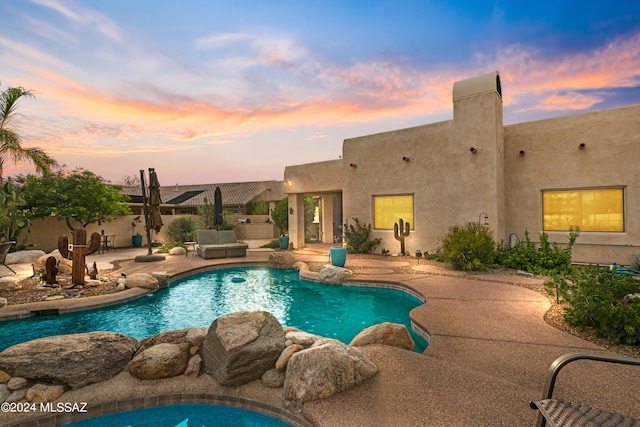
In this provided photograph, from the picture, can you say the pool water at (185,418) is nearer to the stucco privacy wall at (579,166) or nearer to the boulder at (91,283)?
the boulder at (91,283)

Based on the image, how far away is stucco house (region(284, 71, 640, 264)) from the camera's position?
9.43 metres

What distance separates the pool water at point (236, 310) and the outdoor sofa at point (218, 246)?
2.94 metres

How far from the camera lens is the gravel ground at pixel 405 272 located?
13.8 ft

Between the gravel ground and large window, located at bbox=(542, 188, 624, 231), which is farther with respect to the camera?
large window, located at bbox=(542, 188, 624, 231)

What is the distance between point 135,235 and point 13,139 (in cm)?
653

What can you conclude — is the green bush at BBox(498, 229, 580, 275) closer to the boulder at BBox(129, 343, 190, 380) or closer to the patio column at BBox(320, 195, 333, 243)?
the boulder at BBox(129, 343, 190, 380)

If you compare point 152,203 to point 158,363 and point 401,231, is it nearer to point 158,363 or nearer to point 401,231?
point 401,231

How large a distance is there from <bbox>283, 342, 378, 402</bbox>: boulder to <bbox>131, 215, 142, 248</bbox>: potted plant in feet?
54.8

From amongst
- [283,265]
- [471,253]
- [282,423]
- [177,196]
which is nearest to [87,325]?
[282,423]

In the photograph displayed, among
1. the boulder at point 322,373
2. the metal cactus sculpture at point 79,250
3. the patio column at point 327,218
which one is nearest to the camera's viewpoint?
the boulder at point 322,373

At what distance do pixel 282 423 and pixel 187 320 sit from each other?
4006 millimetres

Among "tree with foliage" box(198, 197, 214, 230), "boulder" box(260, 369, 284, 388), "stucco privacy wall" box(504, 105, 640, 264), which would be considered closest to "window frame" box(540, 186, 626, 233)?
"stucco privacy wall" box(504, 105, 640, 264)

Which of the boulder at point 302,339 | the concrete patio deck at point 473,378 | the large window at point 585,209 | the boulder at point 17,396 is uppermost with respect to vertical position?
the large window at point 585,209

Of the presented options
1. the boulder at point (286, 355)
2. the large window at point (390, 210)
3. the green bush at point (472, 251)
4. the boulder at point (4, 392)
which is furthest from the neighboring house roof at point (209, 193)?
the boulder at point (286, 355)
